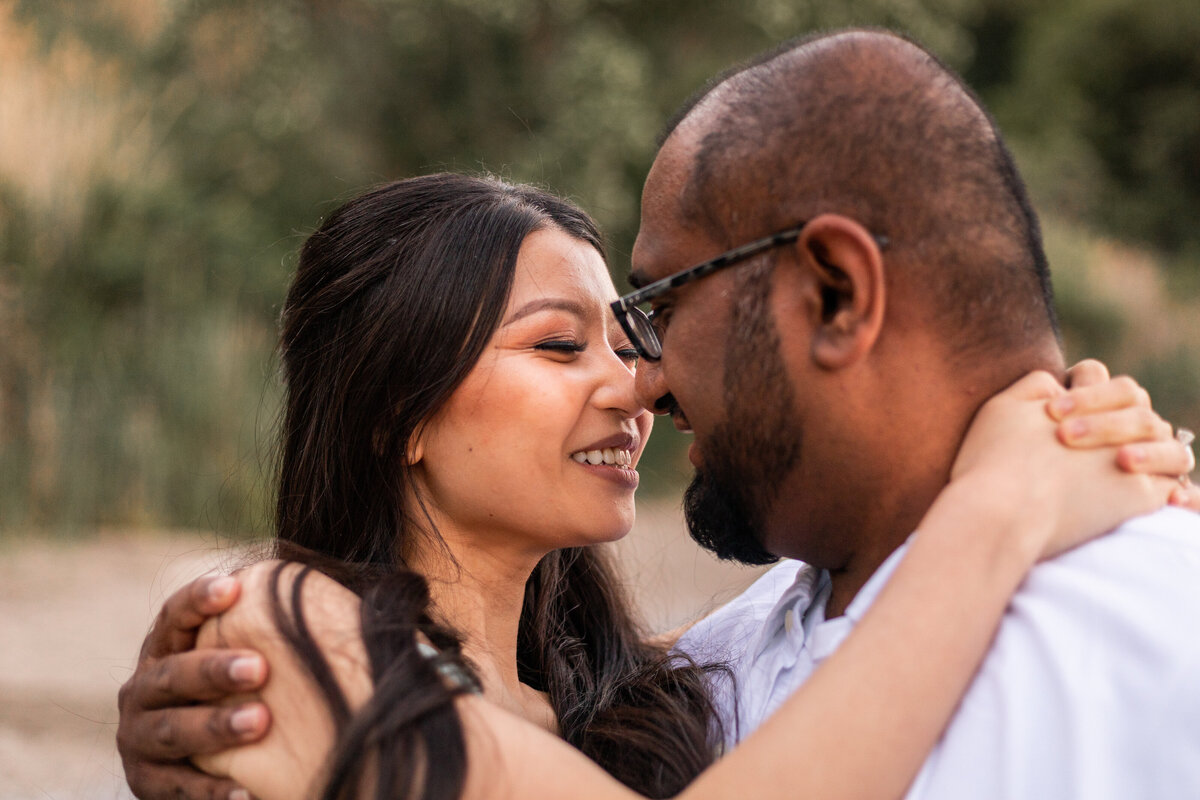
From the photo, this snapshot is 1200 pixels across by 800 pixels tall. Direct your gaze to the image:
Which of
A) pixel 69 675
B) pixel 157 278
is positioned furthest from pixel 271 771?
pixel 157 278

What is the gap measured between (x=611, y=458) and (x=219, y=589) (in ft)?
3.52

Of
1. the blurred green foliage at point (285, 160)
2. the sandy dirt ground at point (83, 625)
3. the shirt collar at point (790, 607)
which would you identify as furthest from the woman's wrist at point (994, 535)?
the blurred green foliage at point (285, 160)

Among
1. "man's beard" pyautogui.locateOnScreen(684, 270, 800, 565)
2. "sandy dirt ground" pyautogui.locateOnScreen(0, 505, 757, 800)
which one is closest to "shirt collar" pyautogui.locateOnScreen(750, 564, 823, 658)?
"man's beard" pyautogui.locateOnScreen(684, 270, 800, 565)

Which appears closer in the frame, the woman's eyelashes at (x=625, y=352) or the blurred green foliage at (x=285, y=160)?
the woman's eyelashes at (x=625, y=352)

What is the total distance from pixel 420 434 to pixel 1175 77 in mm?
19964

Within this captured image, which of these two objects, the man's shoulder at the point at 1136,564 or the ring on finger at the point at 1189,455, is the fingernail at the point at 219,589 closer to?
the man's shoulder at the point at 1136,564

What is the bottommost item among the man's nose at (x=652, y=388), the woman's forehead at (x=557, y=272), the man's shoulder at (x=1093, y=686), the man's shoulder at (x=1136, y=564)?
the man's shoulder at (x=1093, y=686)

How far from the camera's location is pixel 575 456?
2881 mm

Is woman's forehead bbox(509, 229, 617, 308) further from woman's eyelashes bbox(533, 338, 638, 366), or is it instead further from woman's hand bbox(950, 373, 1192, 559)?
woman's hand bbox(950, 373, 1192, 559)

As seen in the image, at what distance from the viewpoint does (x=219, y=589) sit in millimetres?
2225

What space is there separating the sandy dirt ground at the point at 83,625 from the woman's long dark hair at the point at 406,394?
1117 mm

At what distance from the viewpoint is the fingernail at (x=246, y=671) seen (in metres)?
2.10

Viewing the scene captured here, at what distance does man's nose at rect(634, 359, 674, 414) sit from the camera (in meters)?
2.72

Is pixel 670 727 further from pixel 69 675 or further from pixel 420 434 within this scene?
pixel 69 675
